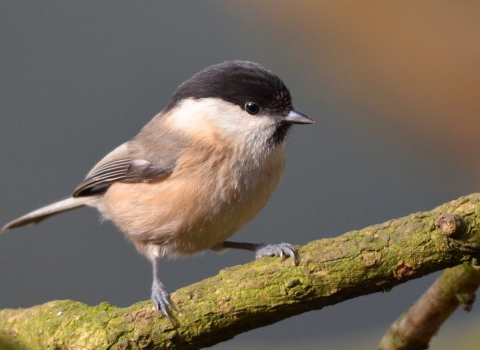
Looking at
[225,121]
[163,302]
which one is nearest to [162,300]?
[163,302]

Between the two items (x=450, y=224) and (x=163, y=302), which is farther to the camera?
(x=163, y=302)

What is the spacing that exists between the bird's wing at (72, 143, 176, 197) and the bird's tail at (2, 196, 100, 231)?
0.03 metres

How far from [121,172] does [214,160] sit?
16.5 inches

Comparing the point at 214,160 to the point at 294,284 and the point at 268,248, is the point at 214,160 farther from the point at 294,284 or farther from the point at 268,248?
the point at 294,284

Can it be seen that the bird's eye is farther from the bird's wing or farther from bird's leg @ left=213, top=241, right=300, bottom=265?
bird's leg @ left=213, top=241, right=300, bottom=265

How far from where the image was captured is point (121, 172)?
78.5 inches

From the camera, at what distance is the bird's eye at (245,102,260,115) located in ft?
5.76

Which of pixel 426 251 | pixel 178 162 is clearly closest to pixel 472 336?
pixel 426 251

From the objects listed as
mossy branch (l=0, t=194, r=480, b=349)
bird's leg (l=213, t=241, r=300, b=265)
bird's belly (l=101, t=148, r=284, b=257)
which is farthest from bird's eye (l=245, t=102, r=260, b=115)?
mossy branch (l=0, t=194, r=480, b=349)

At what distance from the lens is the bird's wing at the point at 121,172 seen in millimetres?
1836

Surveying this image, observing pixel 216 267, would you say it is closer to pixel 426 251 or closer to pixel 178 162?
pixel 178 162

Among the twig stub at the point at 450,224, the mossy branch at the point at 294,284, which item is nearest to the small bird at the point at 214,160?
the mossy branch at the point at 294,284

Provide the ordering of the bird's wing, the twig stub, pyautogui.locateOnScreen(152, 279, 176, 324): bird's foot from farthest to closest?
1. the bird's wing
2. pyautogui.locateOnScreen(152, 279, 176, 324): bird's foot
3. the twig stub

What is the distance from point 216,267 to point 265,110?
182 centimetres
